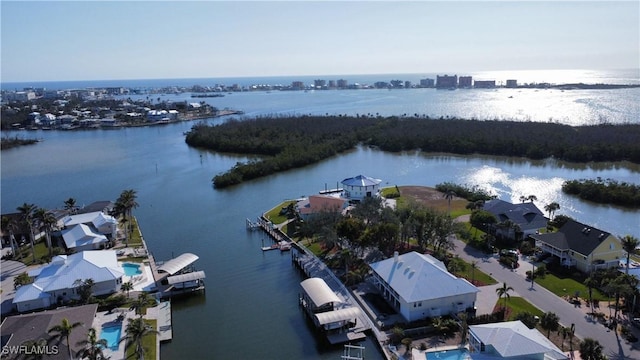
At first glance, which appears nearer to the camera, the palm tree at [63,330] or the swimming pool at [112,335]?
the palm tree at [63,330]

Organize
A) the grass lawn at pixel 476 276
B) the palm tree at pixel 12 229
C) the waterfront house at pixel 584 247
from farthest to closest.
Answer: the palm tree at pixel 12 229 < the waterfront house at pixel 584 247 < the grass lawn at pixel 476 276

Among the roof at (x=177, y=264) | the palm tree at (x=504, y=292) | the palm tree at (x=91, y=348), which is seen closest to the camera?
the palm tree at (x=91, y=348)

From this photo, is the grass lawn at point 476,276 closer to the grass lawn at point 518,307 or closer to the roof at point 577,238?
the grass lawn at point 518,307

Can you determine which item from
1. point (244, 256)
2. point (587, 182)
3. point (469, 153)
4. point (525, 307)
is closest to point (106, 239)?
point (244, 256)

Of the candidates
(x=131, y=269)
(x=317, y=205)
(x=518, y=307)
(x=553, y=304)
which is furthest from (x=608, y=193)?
(x=131, y=269)

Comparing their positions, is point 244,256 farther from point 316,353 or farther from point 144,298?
point 316,353

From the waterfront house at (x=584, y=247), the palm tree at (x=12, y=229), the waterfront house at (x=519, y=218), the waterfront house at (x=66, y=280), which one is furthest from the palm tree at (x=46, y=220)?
the waterfront house at (x=584, y=247)

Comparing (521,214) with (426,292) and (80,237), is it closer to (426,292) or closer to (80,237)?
(426,292)

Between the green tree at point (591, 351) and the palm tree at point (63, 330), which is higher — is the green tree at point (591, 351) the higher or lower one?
the lower one

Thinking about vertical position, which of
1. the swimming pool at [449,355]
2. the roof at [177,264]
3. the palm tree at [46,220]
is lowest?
the swimming pool at [449,355]
